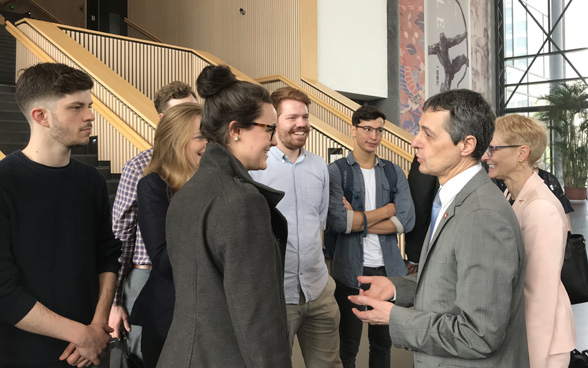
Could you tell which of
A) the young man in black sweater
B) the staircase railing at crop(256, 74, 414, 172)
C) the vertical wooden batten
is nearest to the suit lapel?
the young man in black sweater

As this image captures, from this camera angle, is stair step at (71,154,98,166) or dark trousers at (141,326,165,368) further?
stair step at (71,154,98,166)

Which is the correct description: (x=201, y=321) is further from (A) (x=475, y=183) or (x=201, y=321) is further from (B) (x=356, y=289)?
(B) (x=356, y=289)

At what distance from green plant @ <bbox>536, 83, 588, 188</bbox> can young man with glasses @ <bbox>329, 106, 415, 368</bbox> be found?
553 inches

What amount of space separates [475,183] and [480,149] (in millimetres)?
115

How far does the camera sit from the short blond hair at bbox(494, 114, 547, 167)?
7.59 ft

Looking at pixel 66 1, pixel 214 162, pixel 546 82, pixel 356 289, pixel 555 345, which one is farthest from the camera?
pixel 546 82

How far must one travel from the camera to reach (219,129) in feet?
5.71

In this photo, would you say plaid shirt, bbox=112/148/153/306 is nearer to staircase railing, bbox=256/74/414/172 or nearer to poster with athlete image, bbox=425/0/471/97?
staircase railing, bbox=256/74/414/172

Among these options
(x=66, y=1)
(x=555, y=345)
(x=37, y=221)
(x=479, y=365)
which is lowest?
(x=555, y=345)

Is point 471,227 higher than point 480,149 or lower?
lower

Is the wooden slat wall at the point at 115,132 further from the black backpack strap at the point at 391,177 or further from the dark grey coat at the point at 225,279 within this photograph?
the dark grey coat at the point at 225,279

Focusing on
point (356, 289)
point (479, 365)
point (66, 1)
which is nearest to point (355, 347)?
point (356, 289)

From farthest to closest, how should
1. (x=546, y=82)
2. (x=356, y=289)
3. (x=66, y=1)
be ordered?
(x=546, y=82) < (x=66, y=1) < (x=356, y=289)

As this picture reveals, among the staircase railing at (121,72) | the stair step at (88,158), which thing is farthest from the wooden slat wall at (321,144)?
the stair step at (88,158)
